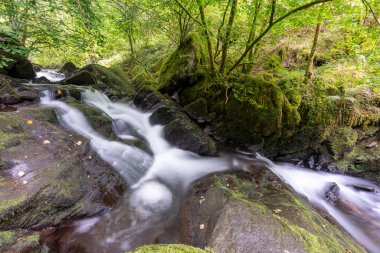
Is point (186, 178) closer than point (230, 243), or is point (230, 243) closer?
point (230, 243)

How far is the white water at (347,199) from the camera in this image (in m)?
4.19

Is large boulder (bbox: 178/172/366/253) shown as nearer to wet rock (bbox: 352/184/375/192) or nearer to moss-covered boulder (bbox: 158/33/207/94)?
wet rock (bbox: 352/184/375/192)

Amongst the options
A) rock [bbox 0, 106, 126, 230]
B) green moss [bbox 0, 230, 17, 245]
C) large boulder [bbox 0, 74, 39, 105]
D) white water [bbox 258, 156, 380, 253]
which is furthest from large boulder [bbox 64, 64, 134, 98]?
green moss [bbox 0, 230, 17, 245]

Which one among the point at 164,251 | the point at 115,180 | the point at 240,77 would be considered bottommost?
the point at 115,180

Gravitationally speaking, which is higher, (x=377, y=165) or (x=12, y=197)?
(x=12, y=197)

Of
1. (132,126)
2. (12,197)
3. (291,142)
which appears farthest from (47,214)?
(291,142)

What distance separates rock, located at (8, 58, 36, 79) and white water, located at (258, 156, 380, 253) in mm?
7975

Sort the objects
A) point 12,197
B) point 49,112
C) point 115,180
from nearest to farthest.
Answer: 1. point 12,197
2. point 115,180
3. point 49,112

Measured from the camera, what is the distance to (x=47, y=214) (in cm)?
293

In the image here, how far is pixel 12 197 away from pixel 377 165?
8325mm

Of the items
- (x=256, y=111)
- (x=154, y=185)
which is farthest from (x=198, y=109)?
(x=154, y=185)

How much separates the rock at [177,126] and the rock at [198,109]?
36 centimetres

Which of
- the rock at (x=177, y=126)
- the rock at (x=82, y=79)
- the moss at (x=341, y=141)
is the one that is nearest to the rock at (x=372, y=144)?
the moss at (x=341, y=141)

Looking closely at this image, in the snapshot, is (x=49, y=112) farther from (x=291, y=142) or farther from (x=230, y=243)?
(x=291, y=142)
